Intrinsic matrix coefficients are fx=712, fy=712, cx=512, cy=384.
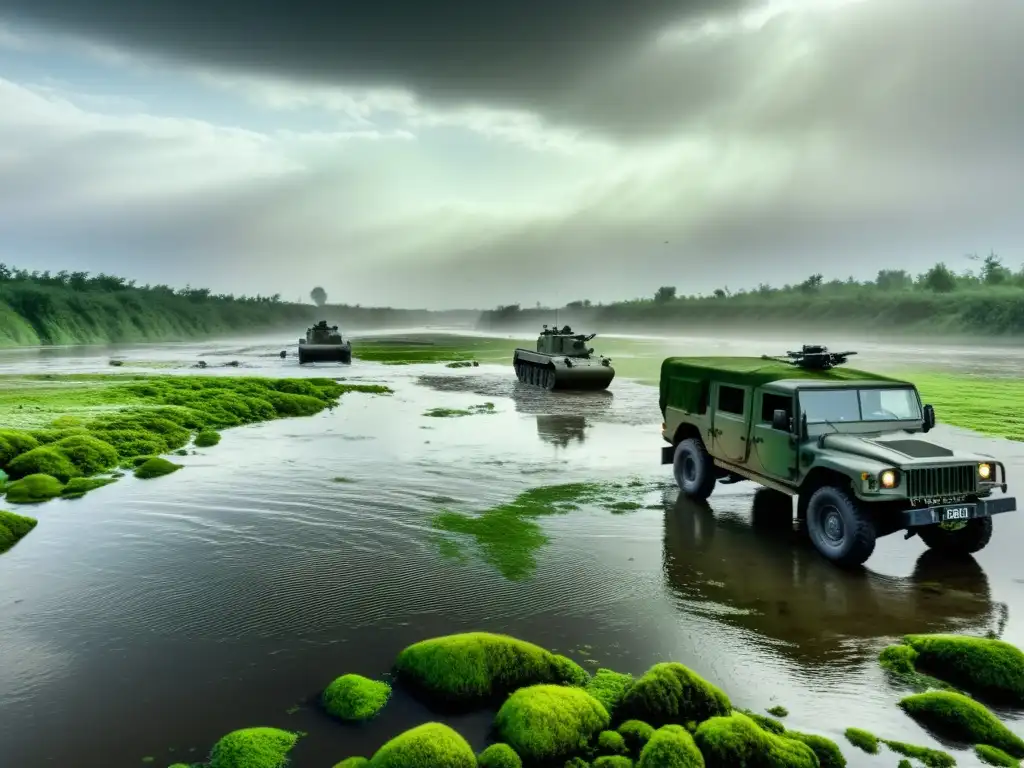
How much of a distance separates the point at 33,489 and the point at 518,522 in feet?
28.6

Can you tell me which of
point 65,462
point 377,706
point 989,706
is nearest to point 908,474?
point 989,706

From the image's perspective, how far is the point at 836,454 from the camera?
343 inches

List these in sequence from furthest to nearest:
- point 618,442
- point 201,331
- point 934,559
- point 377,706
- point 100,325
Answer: point 201,331 < point 100,325 < point 618,442 < point 934,559 < point 377,706

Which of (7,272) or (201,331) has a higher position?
(7,272)

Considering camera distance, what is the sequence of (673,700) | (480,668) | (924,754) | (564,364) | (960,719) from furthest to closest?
(564,364) → (480,668) → (673,700) → (960,719) → (924,754)

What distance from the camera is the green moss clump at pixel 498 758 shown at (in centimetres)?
480

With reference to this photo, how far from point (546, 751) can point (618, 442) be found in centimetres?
1319

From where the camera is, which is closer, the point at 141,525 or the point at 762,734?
the point at 762,734

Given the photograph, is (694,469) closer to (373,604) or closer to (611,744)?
(373,604)

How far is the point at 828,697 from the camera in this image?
18.7 ft

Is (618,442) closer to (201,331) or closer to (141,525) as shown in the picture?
(141,525)

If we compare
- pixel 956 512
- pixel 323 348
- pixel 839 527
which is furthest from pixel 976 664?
pixel 323 348

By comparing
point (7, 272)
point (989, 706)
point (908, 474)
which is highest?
point (7, 272)

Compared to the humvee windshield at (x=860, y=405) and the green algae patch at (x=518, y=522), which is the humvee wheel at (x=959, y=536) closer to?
the humvee windshield at (x=860, y=405)
